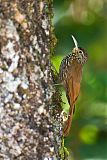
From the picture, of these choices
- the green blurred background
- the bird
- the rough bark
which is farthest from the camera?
the green blurred background

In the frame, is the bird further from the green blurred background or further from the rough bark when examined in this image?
the green blurred background

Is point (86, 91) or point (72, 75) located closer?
point (72, 75)

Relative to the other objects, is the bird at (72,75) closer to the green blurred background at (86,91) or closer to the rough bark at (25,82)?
the rough bark at (25,82)

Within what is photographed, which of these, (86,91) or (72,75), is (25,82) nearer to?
(72,75)

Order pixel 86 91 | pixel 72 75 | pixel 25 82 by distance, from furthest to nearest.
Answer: pixel 86 91
pixel 72 75
pixel 25 82

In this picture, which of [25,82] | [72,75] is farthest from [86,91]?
[25,82]

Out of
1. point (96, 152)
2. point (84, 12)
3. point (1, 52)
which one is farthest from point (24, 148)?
point (84, 12)

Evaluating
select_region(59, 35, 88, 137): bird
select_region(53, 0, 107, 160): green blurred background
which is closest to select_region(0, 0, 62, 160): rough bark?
select_region(59, 35, 88, 137): bird

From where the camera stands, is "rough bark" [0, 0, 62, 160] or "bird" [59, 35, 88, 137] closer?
"rough bark" [0, 0, 62, 160]
